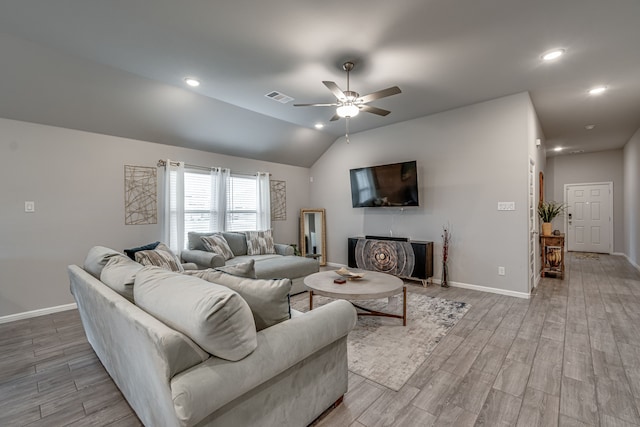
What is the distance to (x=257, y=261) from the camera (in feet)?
13.9

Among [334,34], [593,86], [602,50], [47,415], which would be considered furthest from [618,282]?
[47,415]

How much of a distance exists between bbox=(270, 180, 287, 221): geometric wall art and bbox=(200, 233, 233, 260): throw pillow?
1.66 m

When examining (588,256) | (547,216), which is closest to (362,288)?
(547,216)

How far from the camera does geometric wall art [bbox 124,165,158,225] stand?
13.5 feet

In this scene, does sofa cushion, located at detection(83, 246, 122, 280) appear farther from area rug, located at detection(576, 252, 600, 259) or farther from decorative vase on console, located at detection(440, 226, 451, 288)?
area rug, located at detection(576, 252, 600, 259)

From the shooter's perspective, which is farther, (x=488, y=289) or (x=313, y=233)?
(x=313, y=233)

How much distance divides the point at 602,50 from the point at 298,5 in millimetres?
3103

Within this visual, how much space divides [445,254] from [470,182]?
47.4 inches

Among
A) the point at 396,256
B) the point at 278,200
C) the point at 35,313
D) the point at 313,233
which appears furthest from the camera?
the point at 313,233

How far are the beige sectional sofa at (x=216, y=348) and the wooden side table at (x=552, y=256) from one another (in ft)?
16.3

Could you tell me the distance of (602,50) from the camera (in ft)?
9.32

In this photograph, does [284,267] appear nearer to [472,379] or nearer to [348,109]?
[348,109]

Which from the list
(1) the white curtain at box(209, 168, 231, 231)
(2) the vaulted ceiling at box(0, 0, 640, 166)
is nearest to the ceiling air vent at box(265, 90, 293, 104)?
(2) the vaulted ceiling at box(0, 0, 640, 166)

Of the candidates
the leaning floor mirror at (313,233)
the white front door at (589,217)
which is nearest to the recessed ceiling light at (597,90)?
the leaning floor mirror at (313,233)
